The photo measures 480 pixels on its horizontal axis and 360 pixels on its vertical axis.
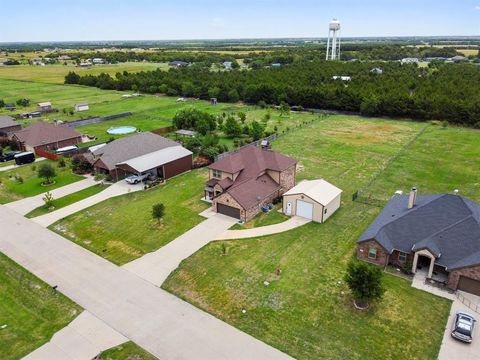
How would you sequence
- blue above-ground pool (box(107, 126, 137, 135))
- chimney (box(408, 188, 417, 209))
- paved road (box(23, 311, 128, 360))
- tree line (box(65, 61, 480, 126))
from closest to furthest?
paved road (box(23, 311, 128, 360))
chimney (box(408, 188, 417, 209))
blue above-ground pool (box(107, 126, 137, 135))
tree line (box(65, 61, 480, 126))

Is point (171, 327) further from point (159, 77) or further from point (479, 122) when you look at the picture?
point (159, 77)

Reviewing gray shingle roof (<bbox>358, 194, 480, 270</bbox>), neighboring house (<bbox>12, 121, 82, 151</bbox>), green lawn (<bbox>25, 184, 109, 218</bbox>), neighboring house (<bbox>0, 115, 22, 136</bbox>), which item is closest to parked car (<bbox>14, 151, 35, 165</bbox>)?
neighboring house (<bbox>12, 121, 82, 151</bbox>)

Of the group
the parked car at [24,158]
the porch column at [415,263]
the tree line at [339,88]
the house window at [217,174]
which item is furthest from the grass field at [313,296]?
the tree line at [339,88]

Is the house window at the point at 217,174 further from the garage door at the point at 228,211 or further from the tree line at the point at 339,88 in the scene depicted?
the tree line at the point at 339,88

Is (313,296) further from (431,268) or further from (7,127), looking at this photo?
(7,127)

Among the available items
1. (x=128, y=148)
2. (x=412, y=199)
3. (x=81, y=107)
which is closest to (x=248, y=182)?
(x=412, y=199)

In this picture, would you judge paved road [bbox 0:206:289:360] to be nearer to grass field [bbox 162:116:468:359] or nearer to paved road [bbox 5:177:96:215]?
grass field [bbox 162:116:468:359]
